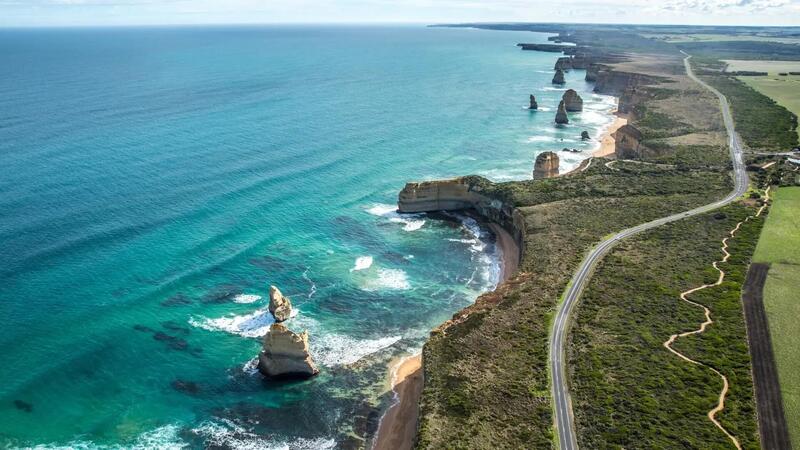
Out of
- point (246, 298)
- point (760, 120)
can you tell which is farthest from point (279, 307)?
point (760, 120)

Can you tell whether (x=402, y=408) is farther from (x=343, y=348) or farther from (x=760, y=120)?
(x=760, y=120)

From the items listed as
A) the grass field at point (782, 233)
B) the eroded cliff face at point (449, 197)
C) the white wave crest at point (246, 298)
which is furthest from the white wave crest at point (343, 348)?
the grass field at point (782, 233)

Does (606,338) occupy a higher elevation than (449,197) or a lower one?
lower

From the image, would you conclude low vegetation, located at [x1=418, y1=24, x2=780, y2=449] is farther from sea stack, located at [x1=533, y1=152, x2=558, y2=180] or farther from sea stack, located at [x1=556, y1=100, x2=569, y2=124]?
sea stack, located at [x1=556, y1=100, x2=569, y2=124]

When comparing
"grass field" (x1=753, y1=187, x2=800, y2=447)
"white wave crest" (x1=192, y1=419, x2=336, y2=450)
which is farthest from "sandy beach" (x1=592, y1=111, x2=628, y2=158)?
"white wave crest" (x1=192, y1=419, x2=336, y2=450)

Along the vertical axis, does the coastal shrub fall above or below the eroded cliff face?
above

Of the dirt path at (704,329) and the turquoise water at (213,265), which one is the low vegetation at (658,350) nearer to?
the dirt path at (704,329)

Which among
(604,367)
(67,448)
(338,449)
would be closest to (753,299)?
(604,367)
